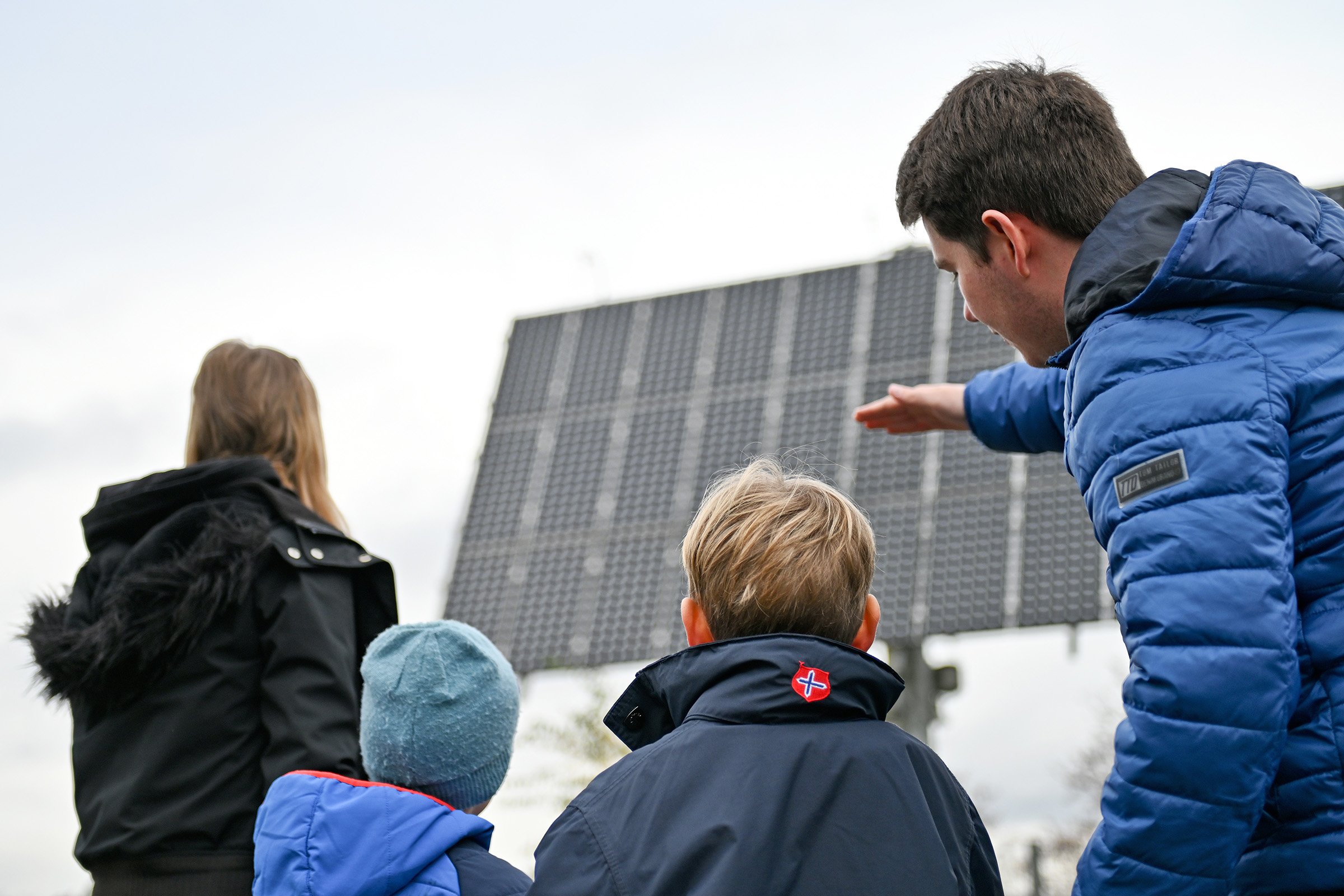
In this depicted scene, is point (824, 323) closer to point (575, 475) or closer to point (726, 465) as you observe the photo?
point (726, 465)

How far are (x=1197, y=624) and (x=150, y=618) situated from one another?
2258 mm

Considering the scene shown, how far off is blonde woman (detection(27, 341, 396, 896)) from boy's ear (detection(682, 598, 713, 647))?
1080 mm

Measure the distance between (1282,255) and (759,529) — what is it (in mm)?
880

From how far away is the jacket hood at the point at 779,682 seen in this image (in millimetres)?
1986

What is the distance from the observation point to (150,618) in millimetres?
2990

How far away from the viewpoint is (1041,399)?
2.82 m

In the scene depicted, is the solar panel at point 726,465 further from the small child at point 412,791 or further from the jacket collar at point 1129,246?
the jacket collar at point 1129,246

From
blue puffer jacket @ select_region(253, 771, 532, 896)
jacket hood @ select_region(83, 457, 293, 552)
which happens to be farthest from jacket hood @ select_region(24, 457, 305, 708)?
blue puffer jacket @ select_region(253, 771, 532, 896)

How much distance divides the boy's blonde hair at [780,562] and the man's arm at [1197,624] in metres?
0.52

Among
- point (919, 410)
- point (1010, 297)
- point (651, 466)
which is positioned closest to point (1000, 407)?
point (919, 410)

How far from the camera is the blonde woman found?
2.89 m

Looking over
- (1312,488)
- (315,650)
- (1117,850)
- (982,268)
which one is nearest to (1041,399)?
(982,268)

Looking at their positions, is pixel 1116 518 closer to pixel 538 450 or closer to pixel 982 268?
pixel 982 268

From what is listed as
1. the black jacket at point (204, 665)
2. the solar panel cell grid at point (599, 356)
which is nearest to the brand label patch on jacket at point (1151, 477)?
the black jacket at point (204, 665)
